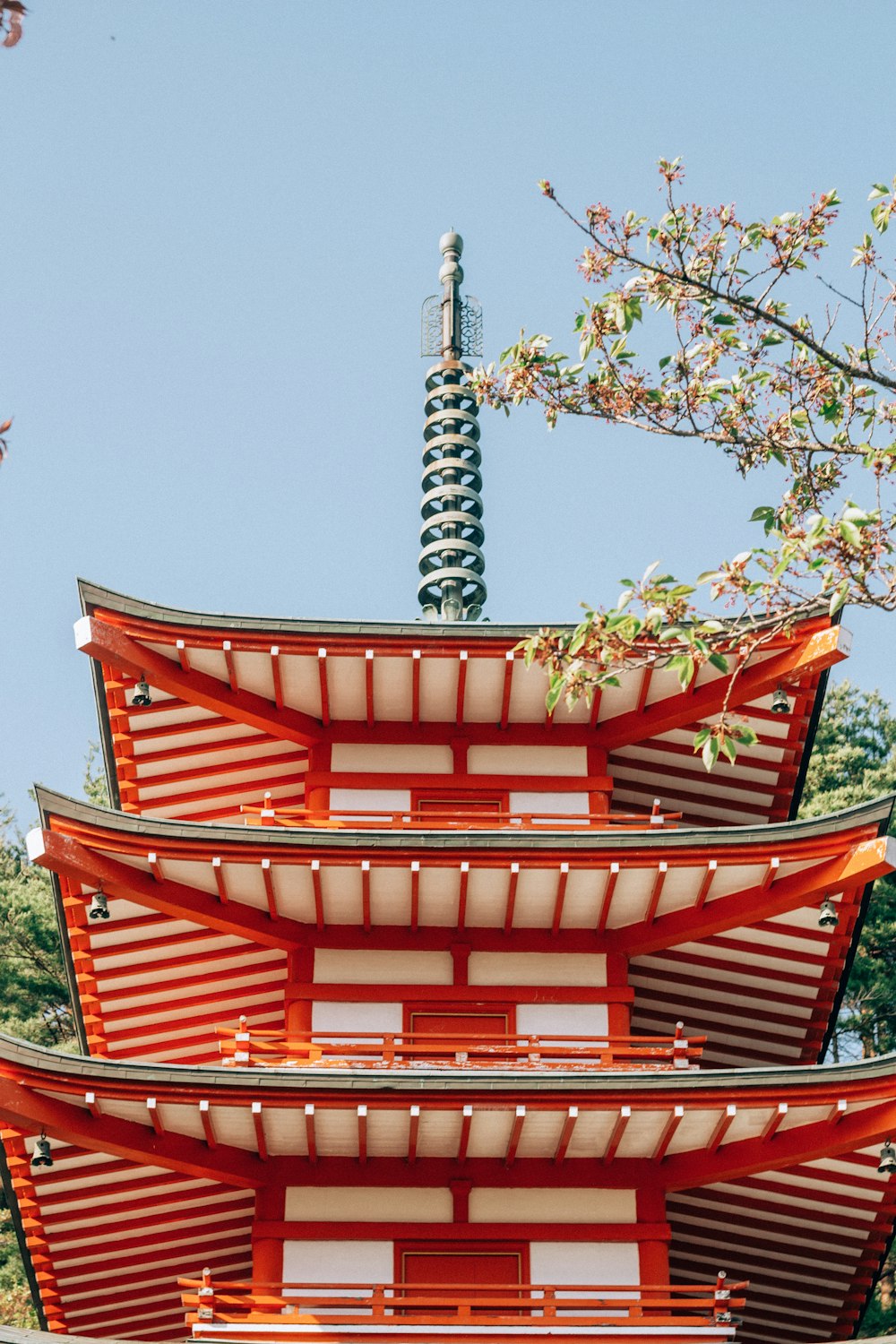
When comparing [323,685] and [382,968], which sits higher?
[323,685]

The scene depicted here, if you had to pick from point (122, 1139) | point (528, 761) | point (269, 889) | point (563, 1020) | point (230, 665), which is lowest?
point (122, 1139)

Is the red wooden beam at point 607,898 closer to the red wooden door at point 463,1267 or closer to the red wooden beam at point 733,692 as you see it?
the red wooden beam at point 733,692

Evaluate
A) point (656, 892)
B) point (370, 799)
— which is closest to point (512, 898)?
point (656, 892)

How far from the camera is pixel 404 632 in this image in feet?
59.4

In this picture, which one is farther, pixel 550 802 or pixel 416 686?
pixel 550 802

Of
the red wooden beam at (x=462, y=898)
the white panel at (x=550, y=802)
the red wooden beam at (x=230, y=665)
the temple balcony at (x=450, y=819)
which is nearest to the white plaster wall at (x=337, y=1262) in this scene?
the red wooden beam at (x=462, y=898)

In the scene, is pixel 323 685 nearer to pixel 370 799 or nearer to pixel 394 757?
pixel 394 757

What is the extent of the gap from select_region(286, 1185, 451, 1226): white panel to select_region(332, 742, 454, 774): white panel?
17.3ft

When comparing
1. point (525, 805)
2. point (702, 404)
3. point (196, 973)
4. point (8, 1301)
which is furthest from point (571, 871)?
point (8, 1301)

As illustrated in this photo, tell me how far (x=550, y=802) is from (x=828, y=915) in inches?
147

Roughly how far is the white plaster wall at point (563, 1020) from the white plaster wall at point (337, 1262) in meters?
2.89

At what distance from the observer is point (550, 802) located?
18656mm

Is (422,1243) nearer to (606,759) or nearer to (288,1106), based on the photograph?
(288,1106)

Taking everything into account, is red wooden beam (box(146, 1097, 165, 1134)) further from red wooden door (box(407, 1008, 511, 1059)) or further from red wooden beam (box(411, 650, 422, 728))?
→ red wooden beam (box(411, 650, 422, 728))
